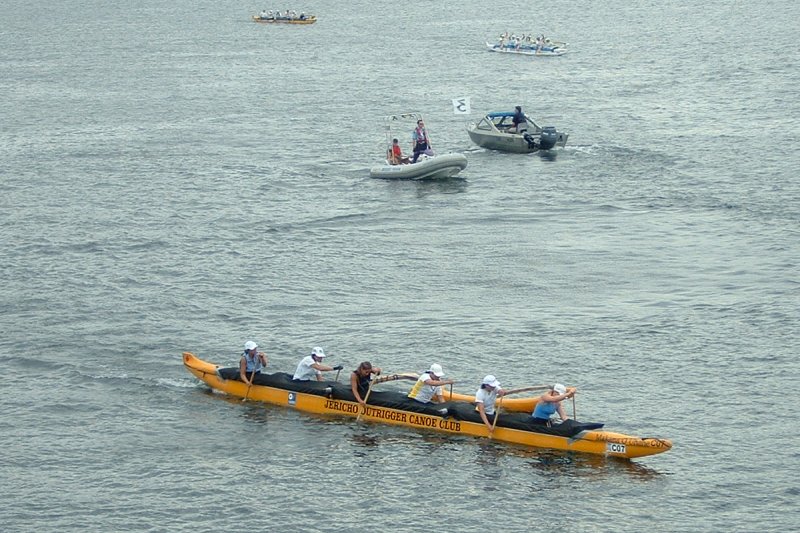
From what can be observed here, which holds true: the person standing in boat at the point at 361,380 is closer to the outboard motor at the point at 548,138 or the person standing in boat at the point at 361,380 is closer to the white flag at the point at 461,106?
the white flag at the point at 461,106

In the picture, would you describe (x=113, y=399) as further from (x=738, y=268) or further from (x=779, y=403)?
(x=738, y=268)

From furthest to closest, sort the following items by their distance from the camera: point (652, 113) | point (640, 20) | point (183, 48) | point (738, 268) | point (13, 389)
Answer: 1. point (640, 20)
2. point (183, 48)
3. point (652, 113)
4. point (738, 268)
5. point (13, 389)

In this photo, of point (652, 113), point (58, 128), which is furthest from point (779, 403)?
point (58, 128)

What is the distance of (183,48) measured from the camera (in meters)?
135

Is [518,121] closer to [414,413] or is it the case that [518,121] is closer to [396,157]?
[396,157]

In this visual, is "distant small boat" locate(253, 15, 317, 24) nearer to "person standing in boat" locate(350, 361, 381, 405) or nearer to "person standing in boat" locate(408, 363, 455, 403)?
"person standing in boat" locate(350, 361, 381, 405)

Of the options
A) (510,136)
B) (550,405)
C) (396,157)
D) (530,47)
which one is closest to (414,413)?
(550,405)

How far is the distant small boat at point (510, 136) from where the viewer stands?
69.4 m

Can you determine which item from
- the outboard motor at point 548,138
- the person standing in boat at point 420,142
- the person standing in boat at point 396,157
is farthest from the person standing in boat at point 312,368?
the outboard motor at point 548,138

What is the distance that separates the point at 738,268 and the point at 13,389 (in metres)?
27.6

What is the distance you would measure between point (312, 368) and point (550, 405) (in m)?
7.58

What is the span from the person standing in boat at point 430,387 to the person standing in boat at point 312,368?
2.91m

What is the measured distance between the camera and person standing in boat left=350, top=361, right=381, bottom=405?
118ft

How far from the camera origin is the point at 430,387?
3547 centimetres
